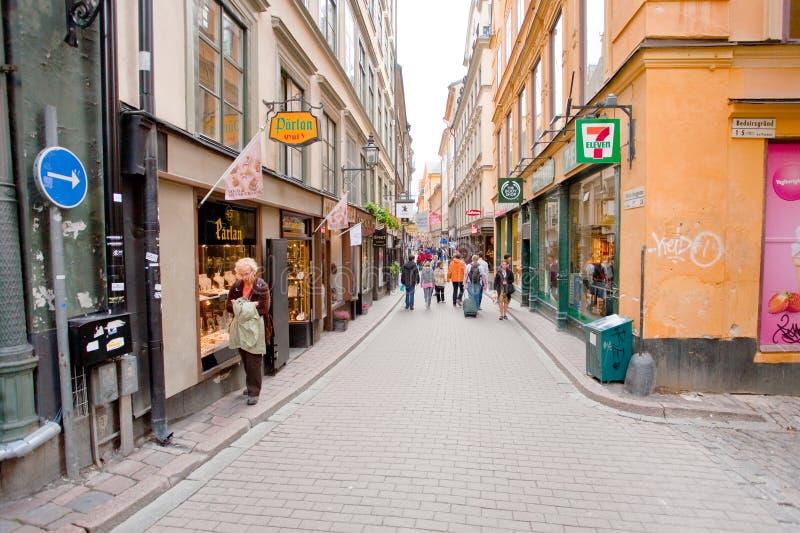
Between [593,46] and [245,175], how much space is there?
276 inches

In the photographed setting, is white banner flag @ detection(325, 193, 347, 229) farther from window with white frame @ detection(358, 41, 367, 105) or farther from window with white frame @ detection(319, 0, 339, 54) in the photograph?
window with white frame @ detection(358, 41, 367, 105)

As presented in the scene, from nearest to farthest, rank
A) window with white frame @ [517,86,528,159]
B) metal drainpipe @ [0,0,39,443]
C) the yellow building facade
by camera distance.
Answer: metal drainpipe @ [0,0,39,443], the yellow building facade, window with white frame @ [517,86,528,159]

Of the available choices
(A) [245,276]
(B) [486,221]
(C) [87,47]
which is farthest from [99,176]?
(B) [486,221]

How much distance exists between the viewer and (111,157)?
419cm

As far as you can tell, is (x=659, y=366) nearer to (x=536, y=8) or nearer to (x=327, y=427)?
(x=327, y=427)

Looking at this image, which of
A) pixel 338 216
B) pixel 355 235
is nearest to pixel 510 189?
pixel 355 235

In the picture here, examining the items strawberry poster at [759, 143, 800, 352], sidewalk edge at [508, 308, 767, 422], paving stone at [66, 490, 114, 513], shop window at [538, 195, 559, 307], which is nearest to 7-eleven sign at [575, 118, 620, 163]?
strawberry poster at [759, 143, 800, 352]

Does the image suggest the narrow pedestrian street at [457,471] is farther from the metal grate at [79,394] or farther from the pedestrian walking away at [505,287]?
the pedestrian walking away at [505,287]

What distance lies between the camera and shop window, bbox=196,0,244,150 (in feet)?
19.4

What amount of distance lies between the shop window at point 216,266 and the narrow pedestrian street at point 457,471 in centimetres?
125

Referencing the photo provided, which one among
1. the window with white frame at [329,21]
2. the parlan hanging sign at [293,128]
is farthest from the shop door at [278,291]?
the window with white frame at [329,21]

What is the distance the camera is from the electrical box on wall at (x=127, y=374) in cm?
425

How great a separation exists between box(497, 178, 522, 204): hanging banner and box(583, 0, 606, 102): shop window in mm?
5838

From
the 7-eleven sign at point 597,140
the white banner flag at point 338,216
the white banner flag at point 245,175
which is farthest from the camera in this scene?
the white banner flag at point 338,216
